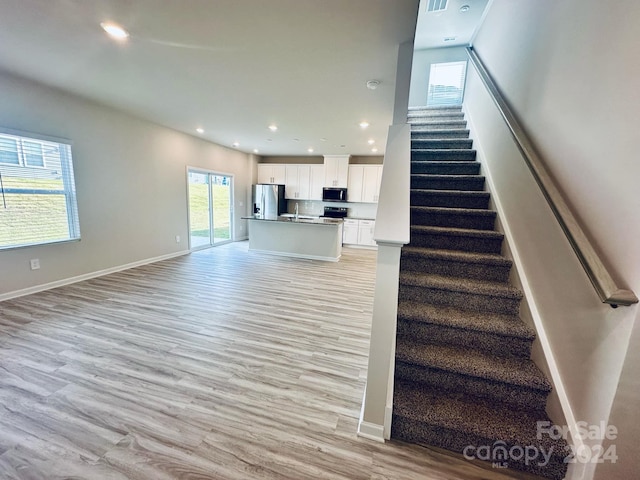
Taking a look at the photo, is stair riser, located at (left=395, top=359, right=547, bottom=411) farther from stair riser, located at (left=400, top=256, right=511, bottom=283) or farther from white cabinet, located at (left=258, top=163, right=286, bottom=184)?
white cabinet, located at (left=258, top=163, right=286, bottom=184)

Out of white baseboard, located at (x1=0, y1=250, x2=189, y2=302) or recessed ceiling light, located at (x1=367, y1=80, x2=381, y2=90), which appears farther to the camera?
white baseboard, located at (x1=0, y1=250, x2=189, y2=302)

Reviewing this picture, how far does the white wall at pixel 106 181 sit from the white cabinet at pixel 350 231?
4.02 m

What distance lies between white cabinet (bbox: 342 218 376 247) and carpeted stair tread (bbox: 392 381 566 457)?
18.7ft

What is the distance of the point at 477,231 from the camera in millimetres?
2312

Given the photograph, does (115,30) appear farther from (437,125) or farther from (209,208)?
(209,208)

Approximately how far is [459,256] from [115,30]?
10.8 ft

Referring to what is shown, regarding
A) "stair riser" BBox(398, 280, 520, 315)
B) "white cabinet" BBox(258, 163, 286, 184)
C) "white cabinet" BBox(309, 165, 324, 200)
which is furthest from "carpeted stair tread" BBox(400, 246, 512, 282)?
"white cabinet" BBox(258, 163, 286, 184)

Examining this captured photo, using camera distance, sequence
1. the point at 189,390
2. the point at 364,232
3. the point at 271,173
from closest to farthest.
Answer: the point at 189,390, the point at 364,232, the point at 271,173

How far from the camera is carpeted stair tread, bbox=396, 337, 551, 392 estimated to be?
4.93 ft

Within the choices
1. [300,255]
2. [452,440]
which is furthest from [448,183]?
[300,255]

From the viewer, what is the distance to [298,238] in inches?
237

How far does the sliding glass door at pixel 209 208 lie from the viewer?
6.25m

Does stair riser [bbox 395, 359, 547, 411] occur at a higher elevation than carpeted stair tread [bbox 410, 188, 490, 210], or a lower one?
lower

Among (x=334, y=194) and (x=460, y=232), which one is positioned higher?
(x=334, y=194)
